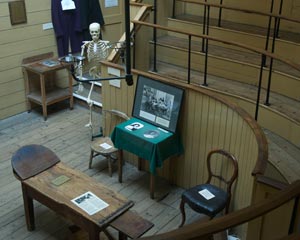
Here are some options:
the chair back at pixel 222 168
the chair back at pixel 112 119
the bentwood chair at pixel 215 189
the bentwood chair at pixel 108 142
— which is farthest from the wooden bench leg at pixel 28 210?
Result: the chair back at pixel 222 168

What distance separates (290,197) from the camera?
5.93 feet

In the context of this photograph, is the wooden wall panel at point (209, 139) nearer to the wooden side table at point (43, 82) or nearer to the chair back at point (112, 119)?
the chair back at point (112, 119)

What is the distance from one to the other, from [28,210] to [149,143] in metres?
1.31

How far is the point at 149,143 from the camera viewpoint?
436cm

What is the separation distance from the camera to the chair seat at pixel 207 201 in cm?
381

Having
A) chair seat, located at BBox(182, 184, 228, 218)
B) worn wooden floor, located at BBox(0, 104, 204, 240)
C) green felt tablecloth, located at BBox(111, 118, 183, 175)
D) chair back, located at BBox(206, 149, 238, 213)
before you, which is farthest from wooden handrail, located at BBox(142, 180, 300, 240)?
green felt tablecloth, located at BBox(111, 118, 183, 175)

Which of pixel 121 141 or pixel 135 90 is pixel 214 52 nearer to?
pixel 135 90

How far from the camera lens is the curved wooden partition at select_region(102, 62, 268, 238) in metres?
3.90

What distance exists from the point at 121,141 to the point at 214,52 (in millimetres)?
1817

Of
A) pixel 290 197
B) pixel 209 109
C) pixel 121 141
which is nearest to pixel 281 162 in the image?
pixel 209 109

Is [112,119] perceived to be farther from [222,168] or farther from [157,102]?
[222,168]

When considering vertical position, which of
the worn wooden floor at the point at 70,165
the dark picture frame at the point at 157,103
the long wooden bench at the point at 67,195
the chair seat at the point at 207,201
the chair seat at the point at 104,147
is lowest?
the worn wooden floor at the point at 70,165

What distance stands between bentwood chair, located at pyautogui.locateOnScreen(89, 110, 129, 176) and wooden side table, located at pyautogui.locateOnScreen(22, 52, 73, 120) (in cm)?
122

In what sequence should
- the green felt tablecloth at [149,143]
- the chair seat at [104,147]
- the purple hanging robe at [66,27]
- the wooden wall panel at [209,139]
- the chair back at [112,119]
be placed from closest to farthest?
the wooden wall panel at [209,139] → the green felt tablecloth at [149,143] → the chair seat at [104,147] → the chair back at [112,119] → the purple hanging robe at [66,27]
